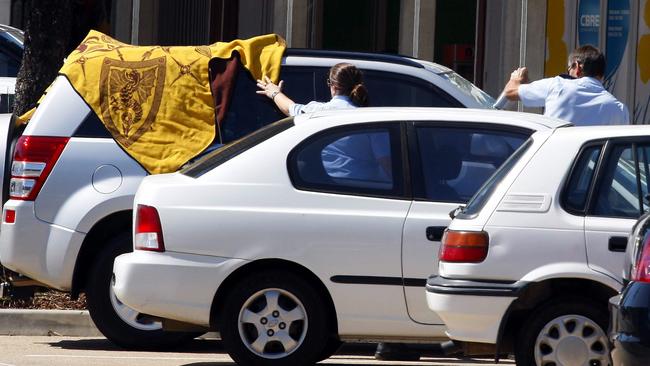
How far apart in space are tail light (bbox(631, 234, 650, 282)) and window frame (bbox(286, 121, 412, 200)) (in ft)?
8.27

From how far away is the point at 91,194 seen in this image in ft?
32.1

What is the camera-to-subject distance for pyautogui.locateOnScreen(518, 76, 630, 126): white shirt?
33.0ft

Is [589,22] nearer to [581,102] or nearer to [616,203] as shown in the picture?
[581,102]

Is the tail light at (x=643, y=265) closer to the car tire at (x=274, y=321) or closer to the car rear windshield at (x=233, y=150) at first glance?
the car tire at (x=274, y=321)

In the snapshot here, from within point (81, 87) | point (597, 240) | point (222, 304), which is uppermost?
point (81, 87)

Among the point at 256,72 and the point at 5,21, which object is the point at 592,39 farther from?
the point at 256,72

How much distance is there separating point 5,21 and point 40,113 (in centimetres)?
1222

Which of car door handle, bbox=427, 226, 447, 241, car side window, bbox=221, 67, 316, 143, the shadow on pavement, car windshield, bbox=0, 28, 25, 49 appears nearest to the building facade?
car windshield, bbox=0, 28, 25, 49

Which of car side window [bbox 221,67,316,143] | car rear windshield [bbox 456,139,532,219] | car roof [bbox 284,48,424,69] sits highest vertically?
car roof [bbox 284,48,424,69]

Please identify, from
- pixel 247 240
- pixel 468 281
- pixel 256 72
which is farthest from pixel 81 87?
pixel 468 281

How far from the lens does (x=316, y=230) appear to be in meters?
8.45

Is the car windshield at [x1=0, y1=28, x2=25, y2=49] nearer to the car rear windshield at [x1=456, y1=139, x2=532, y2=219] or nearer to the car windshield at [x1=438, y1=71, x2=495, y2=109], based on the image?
the car windshield at [x1=438, y1=71, x2=495, y2=109]

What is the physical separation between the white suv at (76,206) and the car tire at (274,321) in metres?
1.24

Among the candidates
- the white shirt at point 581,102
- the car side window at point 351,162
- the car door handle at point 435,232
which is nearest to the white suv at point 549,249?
the car door handle at point 435,232
